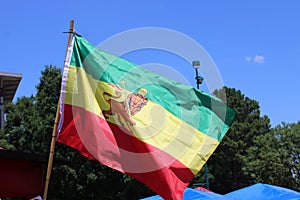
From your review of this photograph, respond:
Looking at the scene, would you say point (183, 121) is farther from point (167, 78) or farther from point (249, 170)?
point (249, 170)

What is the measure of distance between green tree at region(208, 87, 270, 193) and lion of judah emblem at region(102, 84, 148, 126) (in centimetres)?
3366

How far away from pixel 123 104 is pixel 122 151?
896 mm

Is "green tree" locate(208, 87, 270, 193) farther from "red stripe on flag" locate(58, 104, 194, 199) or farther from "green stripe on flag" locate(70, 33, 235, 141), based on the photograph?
"red stripe on flag" locate(58, 104, 194, 199)

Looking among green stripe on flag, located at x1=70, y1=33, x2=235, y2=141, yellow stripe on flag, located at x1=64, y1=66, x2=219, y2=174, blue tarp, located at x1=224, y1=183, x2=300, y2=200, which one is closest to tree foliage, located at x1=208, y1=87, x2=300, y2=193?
blue tarp, located at x1=224, y1=183, x2=300, y2=200

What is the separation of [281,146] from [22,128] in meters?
21.6

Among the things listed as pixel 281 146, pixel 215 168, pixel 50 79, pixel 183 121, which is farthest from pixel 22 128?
pixel 183 121

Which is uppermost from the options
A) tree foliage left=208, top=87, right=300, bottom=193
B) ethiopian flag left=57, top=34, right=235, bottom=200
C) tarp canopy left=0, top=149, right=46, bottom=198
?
tree foliage left=208, top=87, right=300, bottom=193

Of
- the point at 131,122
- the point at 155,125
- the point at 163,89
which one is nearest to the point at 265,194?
the point at 163,89

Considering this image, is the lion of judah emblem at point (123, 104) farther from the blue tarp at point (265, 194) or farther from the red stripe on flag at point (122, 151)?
the blue tarp at point (265, 194)

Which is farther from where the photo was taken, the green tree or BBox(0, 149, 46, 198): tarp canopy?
the green tree

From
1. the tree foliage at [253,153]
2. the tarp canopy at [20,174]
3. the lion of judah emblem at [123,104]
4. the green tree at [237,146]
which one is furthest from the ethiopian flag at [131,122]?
the green tree at [237,146]

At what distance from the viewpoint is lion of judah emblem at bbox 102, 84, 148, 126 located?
781 cm

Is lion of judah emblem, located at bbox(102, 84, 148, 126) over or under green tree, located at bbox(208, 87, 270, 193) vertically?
under

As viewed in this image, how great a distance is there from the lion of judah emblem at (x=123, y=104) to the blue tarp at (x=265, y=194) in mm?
8569
